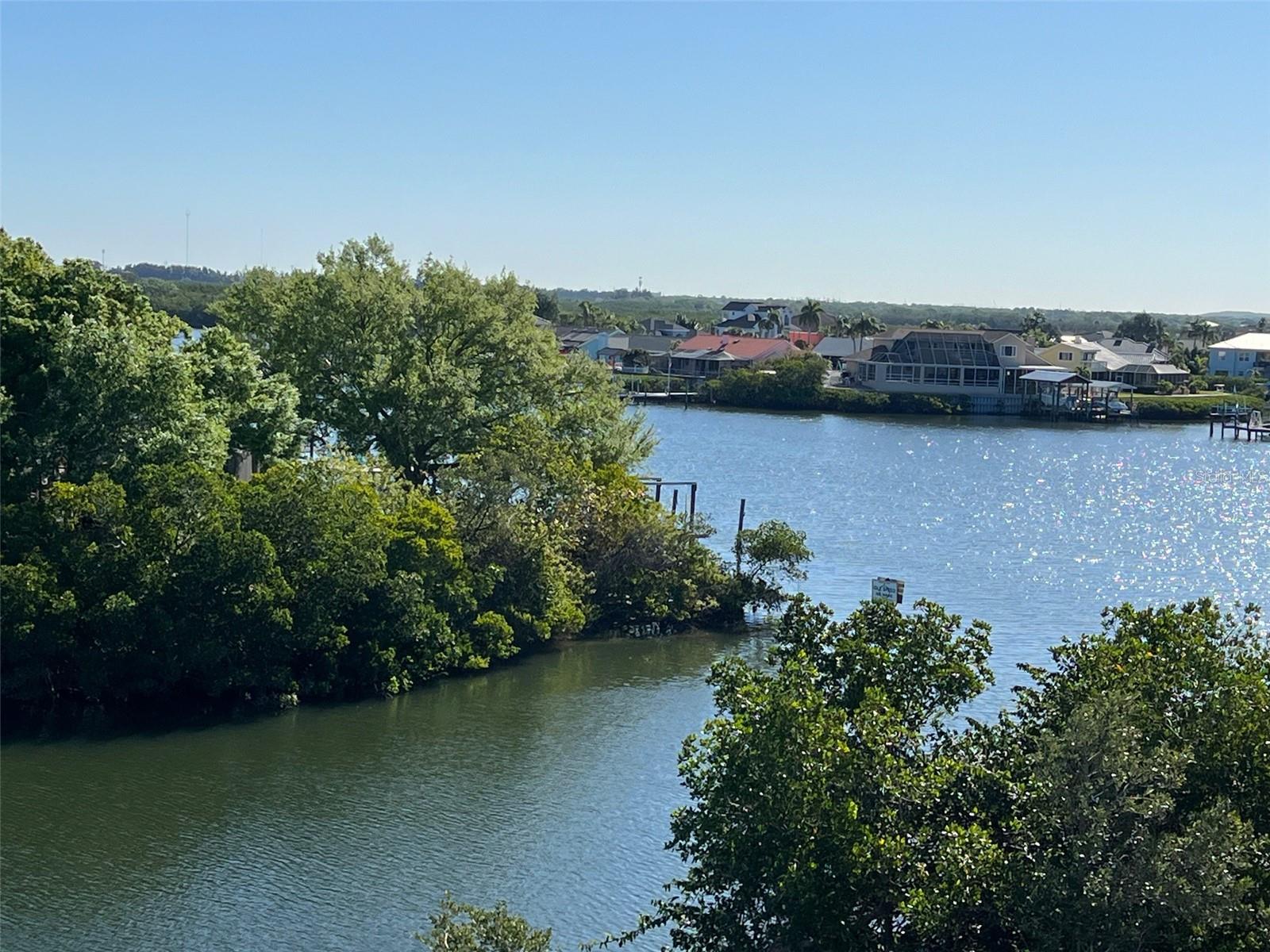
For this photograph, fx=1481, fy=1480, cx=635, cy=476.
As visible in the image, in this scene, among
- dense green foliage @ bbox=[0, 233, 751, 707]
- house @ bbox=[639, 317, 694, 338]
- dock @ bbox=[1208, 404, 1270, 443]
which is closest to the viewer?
dense green foliage @ bbox=[0, 233, 751, 707]

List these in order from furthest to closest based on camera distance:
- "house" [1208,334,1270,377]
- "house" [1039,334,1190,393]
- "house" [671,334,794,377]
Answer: "house" [1208,334,1270,377] → "house" [671,334,794,377] → "house" [1039,334,1190,393]

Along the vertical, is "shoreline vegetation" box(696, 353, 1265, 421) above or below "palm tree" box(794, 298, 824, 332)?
below

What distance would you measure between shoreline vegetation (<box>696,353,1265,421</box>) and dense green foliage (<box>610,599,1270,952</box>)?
101m

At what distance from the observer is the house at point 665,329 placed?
573 ft

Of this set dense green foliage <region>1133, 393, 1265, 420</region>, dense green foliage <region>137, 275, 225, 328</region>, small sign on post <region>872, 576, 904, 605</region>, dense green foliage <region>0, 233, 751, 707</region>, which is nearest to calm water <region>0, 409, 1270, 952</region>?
dense green foliage <region>0, 233, 751, 707</region>

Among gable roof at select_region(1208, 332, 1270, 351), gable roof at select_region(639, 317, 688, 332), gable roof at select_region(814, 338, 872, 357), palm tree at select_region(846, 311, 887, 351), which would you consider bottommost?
gable roof at select_region(814, 338, 872, 357)

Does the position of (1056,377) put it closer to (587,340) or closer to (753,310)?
(587,340)

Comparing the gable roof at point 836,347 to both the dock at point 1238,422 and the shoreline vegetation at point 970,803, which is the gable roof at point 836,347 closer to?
the dock at point 1238,422

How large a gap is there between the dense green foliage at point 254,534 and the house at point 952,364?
82.6 metres

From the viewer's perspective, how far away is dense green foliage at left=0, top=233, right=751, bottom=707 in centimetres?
2862

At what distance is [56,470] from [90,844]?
10091 millimetres

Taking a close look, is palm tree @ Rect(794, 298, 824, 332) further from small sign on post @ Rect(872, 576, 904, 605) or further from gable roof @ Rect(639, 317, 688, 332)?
small sign on post @ Rect(872, 576, 904, 605)

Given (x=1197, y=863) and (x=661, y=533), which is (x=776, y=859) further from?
(x=661, y=533)

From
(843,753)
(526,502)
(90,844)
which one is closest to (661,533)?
(526,502)
